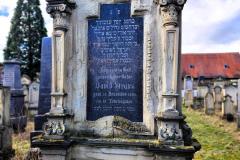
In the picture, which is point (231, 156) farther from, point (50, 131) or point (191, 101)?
point (191, 101)

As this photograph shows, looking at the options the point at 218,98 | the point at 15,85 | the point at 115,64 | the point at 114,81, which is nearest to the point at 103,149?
the point at 114,81

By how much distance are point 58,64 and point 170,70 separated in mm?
1751

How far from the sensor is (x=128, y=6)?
4793 mm

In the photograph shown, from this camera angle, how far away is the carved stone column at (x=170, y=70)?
4293 millimetres

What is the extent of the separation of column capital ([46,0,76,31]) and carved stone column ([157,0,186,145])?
4.85ft

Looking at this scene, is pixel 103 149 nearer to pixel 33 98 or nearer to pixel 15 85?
pixel 15 85

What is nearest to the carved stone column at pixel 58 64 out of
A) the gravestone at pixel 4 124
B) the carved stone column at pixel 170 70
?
the carved stone column at pixel 170 70

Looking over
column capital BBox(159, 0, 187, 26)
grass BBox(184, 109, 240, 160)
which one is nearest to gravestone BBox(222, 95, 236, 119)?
grass BBox(184, 109, 240, 160)

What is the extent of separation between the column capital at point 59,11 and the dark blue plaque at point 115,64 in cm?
43

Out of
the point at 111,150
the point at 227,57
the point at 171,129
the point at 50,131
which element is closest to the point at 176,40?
the point at 171,129

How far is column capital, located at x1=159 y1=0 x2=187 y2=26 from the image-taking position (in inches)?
171

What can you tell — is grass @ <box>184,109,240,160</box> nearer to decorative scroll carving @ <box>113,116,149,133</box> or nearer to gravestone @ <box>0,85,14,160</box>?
decorative scroll carving @ <box>113,116,149,133</box>

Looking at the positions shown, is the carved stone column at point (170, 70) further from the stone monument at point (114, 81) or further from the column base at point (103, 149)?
the column base at point (103, 149)

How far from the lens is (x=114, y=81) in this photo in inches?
188
